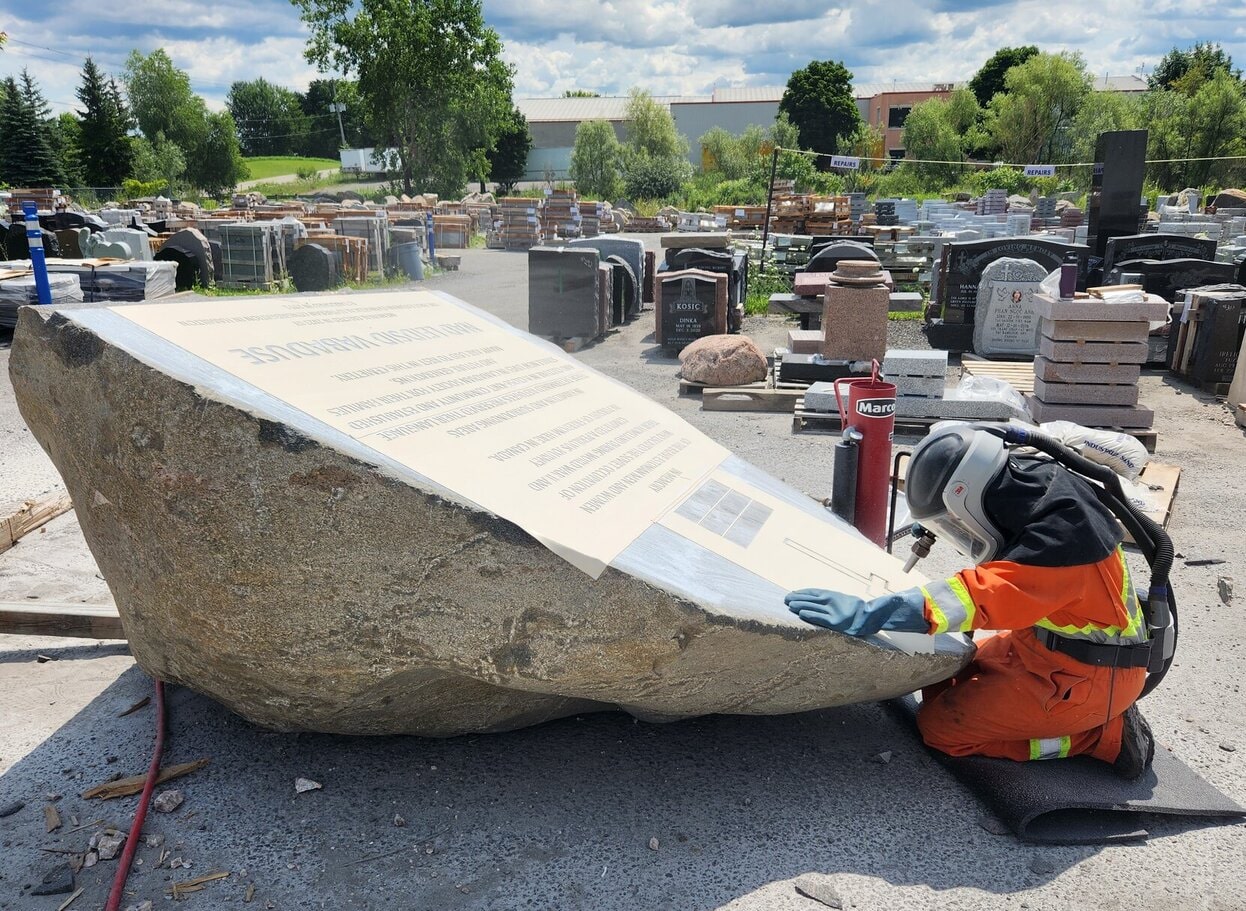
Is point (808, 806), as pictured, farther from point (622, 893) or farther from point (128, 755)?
point (128, 755)

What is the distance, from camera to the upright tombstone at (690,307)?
39.4 ft

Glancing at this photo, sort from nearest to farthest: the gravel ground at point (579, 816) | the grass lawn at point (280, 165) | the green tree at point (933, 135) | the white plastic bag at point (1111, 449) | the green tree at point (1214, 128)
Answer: the gravel ground at point (579, 816), the white plastic bag at point (1111, 449), the green tree at point (1214, 128), the green tree at point (933, 135), the grass lawn at point (280, 165)

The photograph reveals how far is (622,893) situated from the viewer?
2756 millimetres

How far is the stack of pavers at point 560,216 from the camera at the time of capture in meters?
31.2

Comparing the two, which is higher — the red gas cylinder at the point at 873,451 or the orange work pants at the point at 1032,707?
the red gas cylinder at the point at 873,451

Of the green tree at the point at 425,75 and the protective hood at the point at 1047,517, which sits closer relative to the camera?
the protective hood at the point at 1047,517

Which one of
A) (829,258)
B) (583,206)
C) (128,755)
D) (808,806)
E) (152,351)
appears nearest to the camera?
(152,351)

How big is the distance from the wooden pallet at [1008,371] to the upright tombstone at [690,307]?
3.09m

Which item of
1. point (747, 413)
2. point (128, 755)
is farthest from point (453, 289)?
point (128, 755)

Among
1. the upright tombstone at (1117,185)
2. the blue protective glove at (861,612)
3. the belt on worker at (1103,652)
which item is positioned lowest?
the belt on worker at (1103,652)

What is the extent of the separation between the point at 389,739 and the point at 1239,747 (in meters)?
3.26


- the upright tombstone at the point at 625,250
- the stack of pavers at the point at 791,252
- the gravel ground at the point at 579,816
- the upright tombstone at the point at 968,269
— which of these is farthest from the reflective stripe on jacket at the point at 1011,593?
the stack of pavers at the point at 791,252

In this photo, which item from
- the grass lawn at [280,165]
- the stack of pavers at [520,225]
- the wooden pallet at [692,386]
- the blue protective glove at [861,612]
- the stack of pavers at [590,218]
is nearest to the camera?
the blue protective glove at [861,612]

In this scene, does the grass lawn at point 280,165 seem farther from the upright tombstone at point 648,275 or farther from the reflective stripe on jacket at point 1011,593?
the reflective stripe on jacket at point 1011,593
